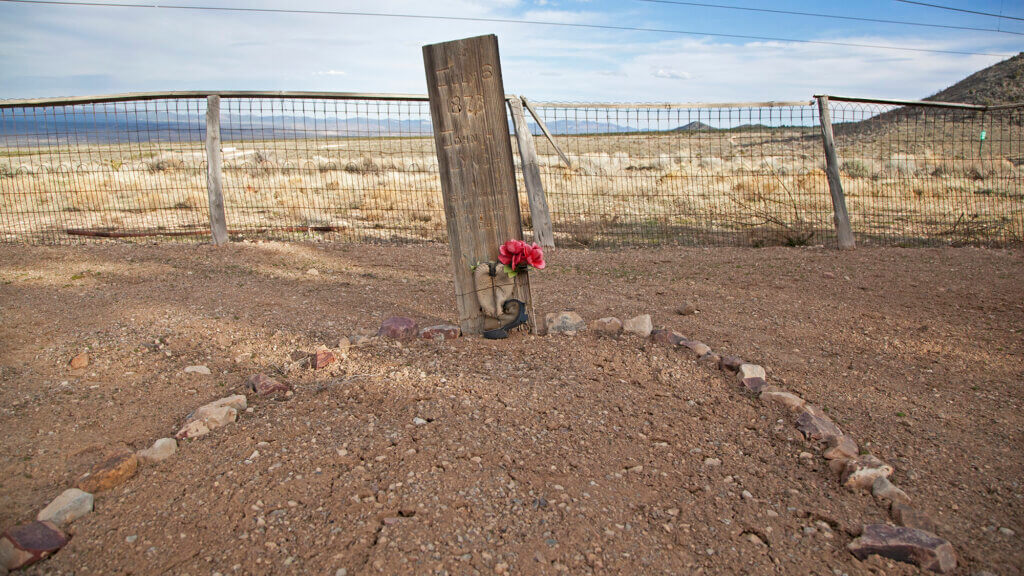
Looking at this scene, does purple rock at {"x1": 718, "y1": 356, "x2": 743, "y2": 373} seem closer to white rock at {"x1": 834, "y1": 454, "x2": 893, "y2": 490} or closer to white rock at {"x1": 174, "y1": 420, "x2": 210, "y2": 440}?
white rock at {"x1": 834, "y1": 454, "x2": 893, "y2": 490}

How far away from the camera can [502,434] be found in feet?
8.77

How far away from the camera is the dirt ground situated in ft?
6.60

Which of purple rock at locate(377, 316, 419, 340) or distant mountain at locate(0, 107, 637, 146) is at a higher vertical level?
distant mountain at locate(0, 107, 637, 146)

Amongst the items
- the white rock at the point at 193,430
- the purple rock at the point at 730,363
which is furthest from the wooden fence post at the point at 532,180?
the white rock at the point at 193,430

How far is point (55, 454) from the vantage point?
249cm

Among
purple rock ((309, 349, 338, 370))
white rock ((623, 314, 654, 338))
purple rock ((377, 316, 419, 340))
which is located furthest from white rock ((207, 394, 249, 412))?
white rock ((623, 314, 654, 338))

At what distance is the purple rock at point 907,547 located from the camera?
1.93 m

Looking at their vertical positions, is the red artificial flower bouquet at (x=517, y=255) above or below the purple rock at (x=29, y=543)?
above

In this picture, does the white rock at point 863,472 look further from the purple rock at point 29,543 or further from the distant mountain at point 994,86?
the distant mountain at point 994,86

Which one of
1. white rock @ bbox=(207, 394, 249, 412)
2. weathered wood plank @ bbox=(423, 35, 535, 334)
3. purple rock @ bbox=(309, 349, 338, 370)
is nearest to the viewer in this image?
white rock @ bbox=(207, 394, 249, 412)

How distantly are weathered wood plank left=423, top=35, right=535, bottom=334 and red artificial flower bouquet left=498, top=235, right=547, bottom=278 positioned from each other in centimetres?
12

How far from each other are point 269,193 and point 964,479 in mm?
12879

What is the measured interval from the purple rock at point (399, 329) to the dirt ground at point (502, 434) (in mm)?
120

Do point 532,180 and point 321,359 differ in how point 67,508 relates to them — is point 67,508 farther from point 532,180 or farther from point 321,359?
point 532,180
